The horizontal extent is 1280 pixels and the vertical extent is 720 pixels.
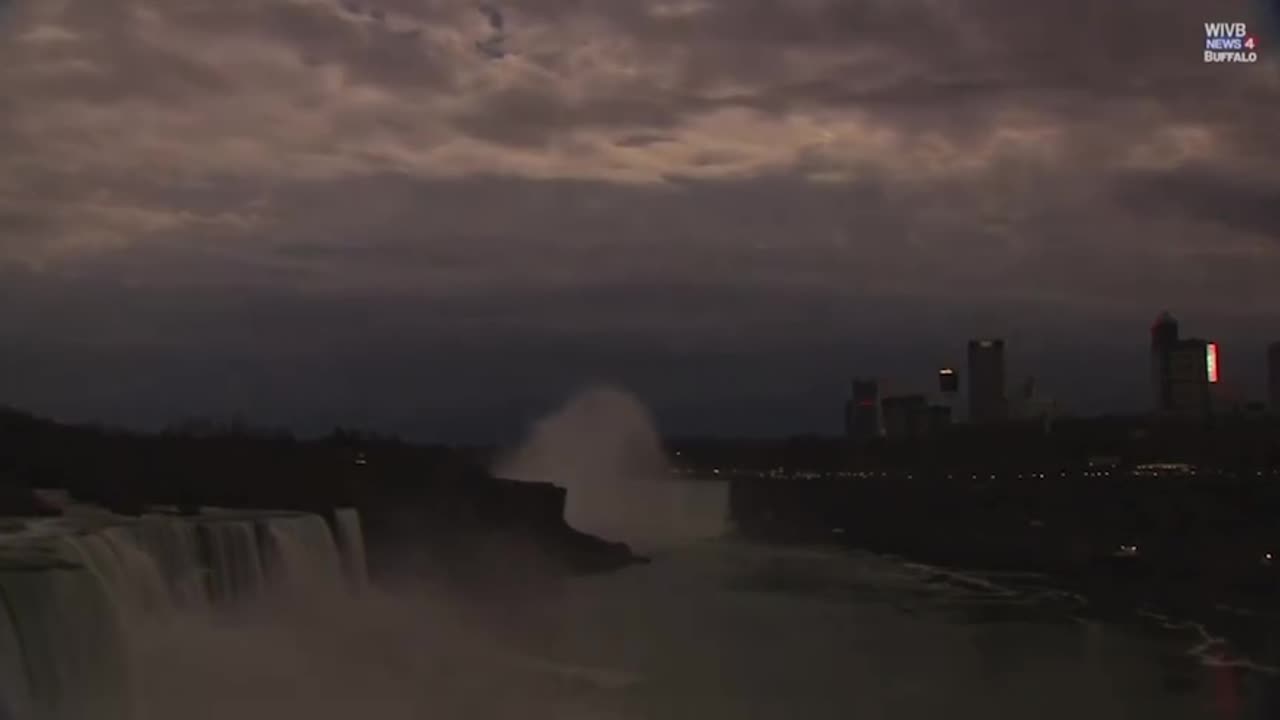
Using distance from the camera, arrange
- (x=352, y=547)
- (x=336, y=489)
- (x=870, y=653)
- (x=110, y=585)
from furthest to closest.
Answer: (x=336, y=489)
(x=352, y=547)
(x=870, y=653)
(x=110, y=585)

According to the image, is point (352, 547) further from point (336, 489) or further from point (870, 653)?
point (870, 653)

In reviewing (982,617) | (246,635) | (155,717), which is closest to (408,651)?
(246,635)

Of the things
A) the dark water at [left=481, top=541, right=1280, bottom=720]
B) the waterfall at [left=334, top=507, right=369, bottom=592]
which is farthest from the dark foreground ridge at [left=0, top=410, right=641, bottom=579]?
the dark water at [left=481, top=541, right=1280, bottom=720]

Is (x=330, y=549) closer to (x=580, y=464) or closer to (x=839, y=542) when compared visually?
(x=839, y=542)

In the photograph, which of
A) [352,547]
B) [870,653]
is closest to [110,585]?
[352,547]

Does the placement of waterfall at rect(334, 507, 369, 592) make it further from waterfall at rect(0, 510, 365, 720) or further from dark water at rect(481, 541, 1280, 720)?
dark water at rect(481, 541, 1280, 720)

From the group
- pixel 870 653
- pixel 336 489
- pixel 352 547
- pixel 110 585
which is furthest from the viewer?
pixel 336 489
